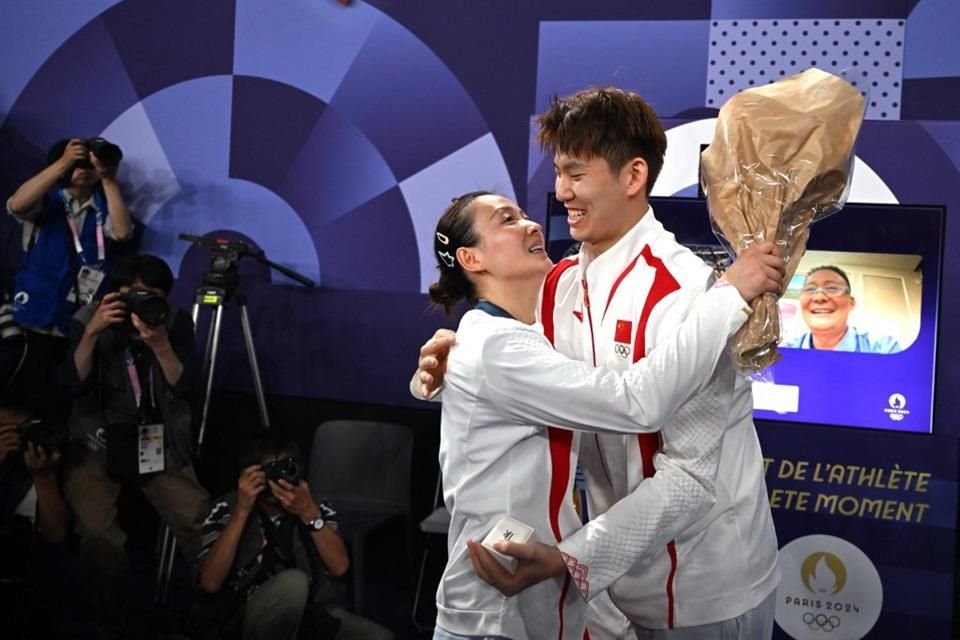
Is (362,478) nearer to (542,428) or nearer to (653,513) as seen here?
(542,428)

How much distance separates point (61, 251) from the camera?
198 inches

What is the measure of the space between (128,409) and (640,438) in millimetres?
3072

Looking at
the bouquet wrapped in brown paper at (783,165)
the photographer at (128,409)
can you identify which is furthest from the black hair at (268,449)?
the bouquet wrapped in brown paper at (783,165)

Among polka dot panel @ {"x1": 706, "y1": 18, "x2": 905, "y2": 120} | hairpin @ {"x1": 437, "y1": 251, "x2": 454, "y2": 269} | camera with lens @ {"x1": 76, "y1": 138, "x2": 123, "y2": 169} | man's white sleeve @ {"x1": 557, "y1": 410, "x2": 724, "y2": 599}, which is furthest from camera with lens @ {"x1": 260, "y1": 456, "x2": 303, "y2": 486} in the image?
man's white sleeve @ {"x1": 557, "y1": 410, "x2": 724, "y2": 599}

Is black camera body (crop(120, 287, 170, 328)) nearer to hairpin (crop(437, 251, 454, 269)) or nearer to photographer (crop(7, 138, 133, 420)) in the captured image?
photographer (crop(7, 138, 133, 420))

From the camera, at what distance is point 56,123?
546cm

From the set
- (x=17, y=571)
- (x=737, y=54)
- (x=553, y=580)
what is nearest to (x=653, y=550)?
(x=553, y=580)

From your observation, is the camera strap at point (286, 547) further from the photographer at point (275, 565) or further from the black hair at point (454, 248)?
the black hair at point (454, 248)

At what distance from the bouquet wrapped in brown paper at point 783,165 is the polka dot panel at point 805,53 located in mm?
2438

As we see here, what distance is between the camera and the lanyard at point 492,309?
2219 mm

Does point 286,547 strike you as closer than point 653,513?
No

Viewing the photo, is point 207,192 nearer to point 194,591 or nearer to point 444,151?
point 444,151

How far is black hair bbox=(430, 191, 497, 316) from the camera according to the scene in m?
2.34

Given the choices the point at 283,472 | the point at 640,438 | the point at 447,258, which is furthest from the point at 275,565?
the point at 640,438
